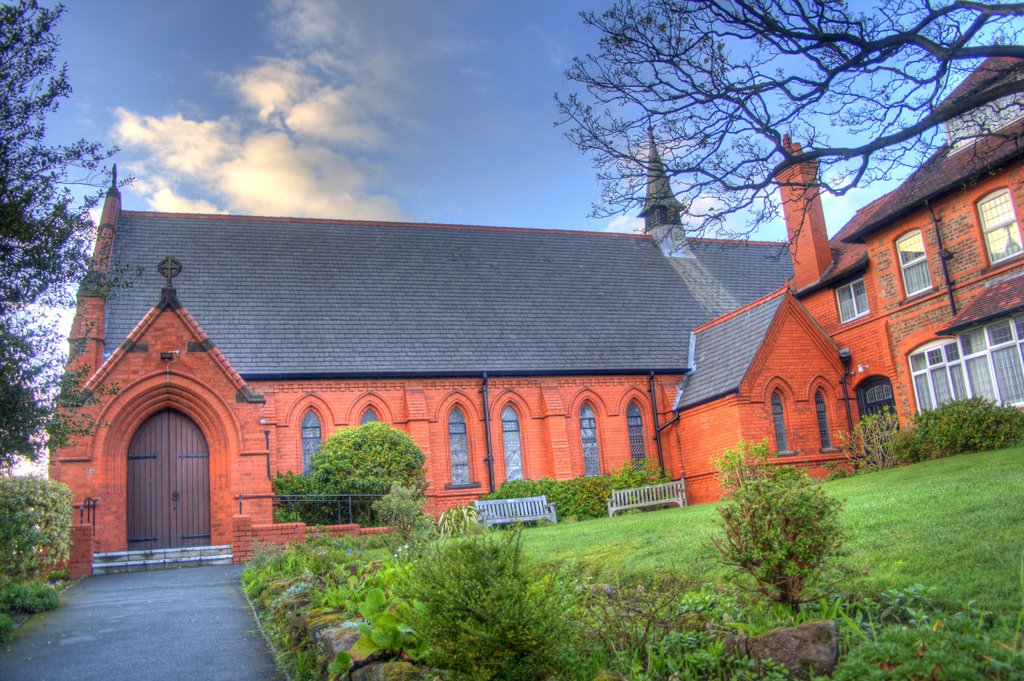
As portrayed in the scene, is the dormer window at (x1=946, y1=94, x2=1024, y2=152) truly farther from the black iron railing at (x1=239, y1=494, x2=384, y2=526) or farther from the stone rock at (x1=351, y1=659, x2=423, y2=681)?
the black iron railing at (x1=239, y1=494, x2=384, y2=526)

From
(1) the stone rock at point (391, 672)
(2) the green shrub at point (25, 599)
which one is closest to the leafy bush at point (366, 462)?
(2) the green shrub at point (25, 599)

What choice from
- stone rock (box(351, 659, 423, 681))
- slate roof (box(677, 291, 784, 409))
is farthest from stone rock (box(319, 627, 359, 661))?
slate roof (box(677, 291, 784, 409))

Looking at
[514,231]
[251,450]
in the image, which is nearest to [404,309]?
[514,231]

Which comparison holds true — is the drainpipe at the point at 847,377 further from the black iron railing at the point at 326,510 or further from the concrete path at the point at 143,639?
the concrete path at the point at 143,639

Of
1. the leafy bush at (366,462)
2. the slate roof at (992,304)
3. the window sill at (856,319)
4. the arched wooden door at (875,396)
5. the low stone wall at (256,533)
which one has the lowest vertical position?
the low stone wall at (256,533)

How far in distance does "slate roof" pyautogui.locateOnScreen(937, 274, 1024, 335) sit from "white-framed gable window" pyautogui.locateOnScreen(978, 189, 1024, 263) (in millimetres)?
753

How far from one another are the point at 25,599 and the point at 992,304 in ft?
68.3

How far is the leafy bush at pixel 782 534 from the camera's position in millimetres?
6184

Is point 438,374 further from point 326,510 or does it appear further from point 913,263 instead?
point 913,263

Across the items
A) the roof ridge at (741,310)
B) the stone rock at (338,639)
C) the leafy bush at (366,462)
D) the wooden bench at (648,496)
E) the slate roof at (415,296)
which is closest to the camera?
the stone rock at (338,639)

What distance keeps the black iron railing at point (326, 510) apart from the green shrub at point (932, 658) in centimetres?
1705

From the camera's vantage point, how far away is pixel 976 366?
21.7 m

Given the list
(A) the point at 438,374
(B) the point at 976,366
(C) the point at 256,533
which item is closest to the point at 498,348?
(A) the point at 438,374

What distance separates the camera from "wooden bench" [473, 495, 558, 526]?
22797 mm
